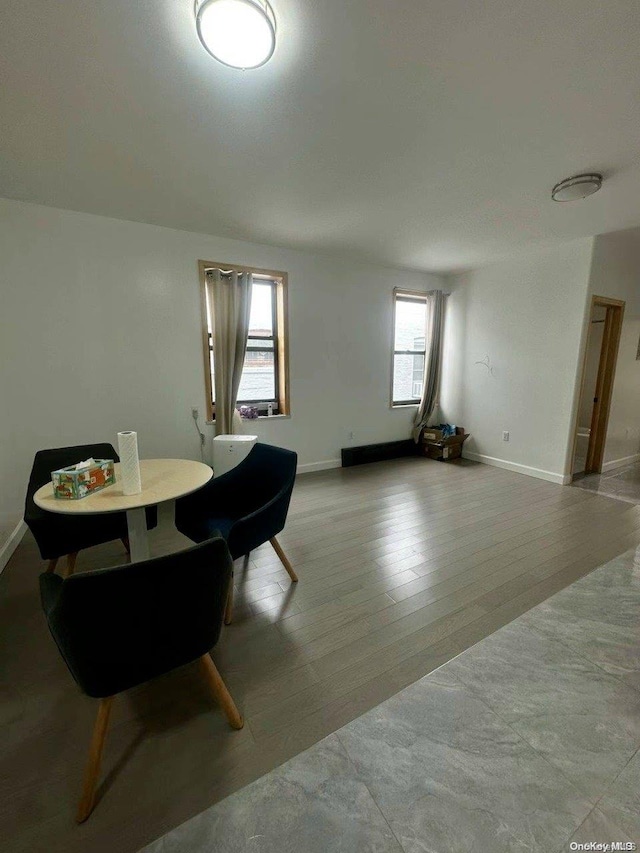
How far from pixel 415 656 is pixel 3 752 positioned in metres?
1.67

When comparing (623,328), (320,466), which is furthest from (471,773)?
(623,328)

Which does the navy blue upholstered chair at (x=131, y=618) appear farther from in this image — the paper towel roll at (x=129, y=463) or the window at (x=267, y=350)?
the window at (x=267, y=350)

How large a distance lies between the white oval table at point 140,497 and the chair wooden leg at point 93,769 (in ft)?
2.04

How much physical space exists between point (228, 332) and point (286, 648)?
2985 mm

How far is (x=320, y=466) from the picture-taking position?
4613mm

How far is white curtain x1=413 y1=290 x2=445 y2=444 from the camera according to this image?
202 inches

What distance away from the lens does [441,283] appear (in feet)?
17.1

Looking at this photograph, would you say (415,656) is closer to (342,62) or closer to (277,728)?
(277,728)

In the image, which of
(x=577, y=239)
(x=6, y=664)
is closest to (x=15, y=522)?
(x=6, y=664)

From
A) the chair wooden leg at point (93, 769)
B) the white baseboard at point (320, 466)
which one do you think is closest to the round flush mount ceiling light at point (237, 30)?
the chair wooden leg at point (93, 769)

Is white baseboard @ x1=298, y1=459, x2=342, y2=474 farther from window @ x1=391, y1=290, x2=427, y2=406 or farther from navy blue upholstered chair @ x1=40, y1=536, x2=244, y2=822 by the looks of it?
navy blue upholstered chair @ x1=40, y1=536, x2=244, y2=822

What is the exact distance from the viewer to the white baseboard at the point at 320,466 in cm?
448

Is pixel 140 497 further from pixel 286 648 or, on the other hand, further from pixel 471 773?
pixel 471 773

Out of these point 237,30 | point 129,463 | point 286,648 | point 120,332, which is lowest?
point 286,648
